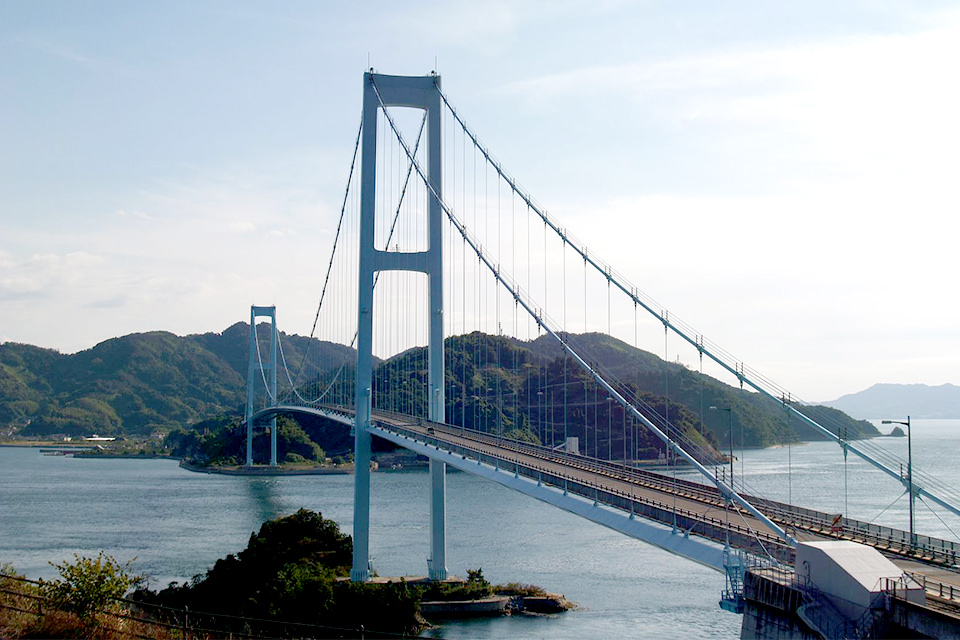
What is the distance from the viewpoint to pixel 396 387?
42750mm

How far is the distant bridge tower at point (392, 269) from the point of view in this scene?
21.4 meters

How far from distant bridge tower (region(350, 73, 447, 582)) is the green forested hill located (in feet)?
49.8

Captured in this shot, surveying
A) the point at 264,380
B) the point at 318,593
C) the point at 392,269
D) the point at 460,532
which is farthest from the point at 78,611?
the point at 264,380

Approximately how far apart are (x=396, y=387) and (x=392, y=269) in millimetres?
19470

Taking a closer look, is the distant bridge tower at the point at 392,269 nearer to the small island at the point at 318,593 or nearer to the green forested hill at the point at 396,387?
the small island at the point at 318,593

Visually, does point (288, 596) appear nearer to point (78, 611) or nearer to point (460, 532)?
point (78, 611)

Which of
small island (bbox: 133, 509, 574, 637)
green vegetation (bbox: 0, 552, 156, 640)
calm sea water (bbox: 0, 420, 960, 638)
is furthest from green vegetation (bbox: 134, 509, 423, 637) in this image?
green vegetation (bbox: 0, 552, 156, 640)

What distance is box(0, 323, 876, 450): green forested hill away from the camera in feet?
153

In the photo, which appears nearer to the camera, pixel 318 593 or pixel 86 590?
pixel 86 590

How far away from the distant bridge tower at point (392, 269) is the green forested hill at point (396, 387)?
1519 cm

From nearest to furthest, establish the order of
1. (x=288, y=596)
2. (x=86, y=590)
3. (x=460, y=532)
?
1. (x=86, y=590)
2. (x=288, y=596)
3. (x=460, y=532)

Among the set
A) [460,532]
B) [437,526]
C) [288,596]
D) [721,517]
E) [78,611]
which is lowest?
[460,532]

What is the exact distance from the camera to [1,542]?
91.8 feet

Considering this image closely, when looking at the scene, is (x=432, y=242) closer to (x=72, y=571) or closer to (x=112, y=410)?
(x=72, y=571)
